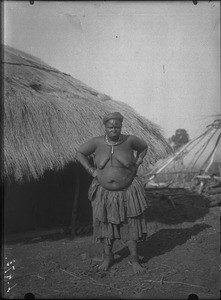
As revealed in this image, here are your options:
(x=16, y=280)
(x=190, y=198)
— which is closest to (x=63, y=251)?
(x=16, y=280)

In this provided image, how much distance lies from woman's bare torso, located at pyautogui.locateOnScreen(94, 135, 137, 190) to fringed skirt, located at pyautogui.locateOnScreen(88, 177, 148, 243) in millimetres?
85

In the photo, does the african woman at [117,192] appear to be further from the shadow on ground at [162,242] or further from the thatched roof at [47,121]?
the thatched roof at [47,121]

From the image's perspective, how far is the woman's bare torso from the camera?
3.65 meters

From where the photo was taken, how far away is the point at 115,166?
3.66m

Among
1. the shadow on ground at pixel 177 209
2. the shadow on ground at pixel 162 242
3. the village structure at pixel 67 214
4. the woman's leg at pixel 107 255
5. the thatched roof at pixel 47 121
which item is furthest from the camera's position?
the shadow on ground at pixel 177 209

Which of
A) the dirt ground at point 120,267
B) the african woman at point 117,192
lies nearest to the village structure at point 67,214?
the dirt ground at point 120,267

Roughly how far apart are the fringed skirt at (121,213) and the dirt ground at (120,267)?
1.56 feet

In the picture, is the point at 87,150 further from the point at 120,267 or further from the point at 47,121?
the point at 47,121

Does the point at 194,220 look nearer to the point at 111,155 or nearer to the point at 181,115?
the point at 111,155

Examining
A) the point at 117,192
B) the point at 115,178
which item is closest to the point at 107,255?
the point at 117,192

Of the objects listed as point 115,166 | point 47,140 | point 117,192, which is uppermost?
point 47,140

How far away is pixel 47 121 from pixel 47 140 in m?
0.39

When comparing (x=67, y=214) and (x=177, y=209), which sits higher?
(x=67, y=214)

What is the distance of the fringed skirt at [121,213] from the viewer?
3.59 meters
